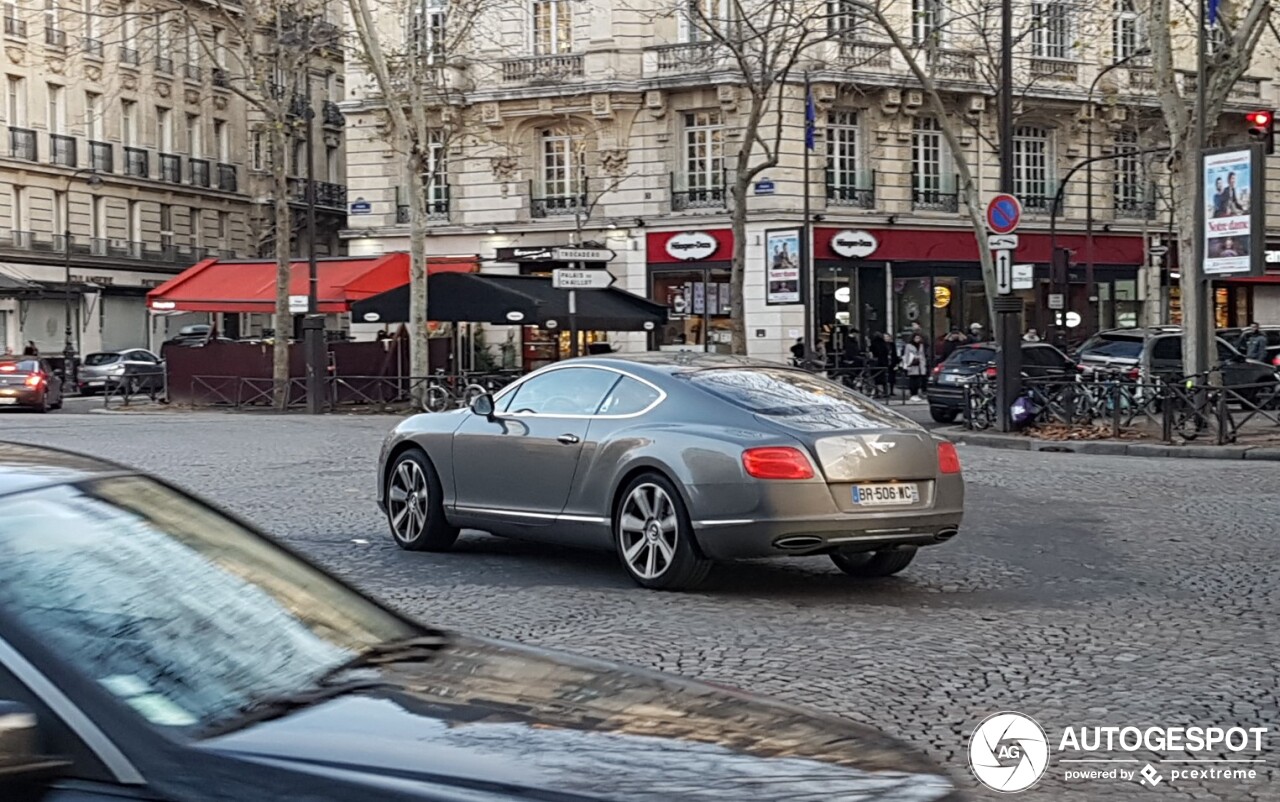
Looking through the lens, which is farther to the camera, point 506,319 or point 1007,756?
point 506,319

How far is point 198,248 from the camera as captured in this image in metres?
→ 68.8

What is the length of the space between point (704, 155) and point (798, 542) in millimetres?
39629

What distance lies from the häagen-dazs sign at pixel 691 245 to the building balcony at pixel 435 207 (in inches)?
293

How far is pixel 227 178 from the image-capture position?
231ft

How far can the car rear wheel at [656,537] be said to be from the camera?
1010cm

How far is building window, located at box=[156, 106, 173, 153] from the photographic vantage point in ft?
218

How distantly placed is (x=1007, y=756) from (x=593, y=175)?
43858 millimetres

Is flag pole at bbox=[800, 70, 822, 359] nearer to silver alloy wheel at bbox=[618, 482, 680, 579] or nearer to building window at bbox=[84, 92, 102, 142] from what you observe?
building window at bbox=[84, 92, 102, 142]

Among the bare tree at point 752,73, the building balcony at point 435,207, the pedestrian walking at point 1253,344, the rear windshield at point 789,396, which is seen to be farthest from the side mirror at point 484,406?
the building balcony at point 435,207

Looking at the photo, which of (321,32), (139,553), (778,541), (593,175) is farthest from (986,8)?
(139,553)

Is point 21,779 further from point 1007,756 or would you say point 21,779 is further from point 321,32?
point 321,32

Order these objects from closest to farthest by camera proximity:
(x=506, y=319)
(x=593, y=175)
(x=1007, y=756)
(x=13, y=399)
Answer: (x=1007, y=756) < (x=506, y=319) < (x=13, y=399) < (x=593, y=175)

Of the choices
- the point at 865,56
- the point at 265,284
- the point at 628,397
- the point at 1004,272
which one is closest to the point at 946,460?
the point at 628,397

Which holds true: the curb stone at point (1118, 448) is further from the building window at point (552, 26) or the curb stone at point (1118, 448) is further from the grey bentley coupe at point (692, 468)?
the building window at point (552, 26)
